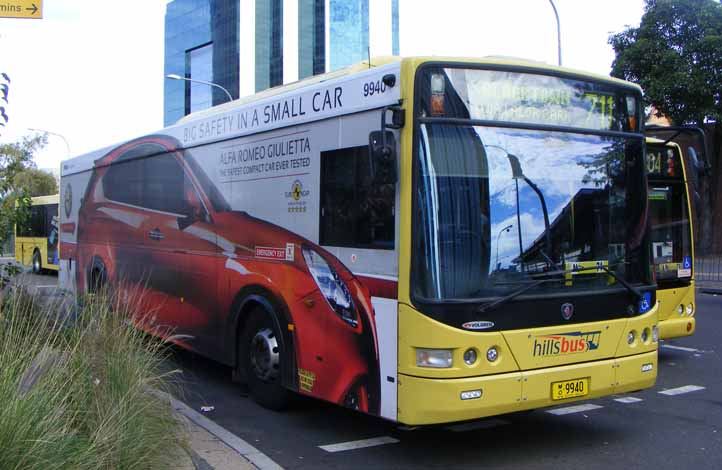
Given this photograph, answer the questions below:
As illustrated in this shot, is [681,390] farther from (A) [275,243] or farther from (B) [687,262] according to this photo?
(A) [275,243]

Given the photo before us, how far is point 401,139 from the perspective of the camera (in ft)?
18.7

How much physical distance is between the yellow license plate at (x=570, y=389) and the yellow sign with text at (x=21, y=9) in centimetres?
517

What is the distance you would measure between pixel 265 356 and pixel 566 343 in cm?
311

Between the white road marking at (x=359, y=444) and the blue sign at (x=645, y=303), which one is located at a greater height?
the blue sign at (x=645, y=303)

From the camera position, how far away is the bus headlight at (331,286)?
250 inches

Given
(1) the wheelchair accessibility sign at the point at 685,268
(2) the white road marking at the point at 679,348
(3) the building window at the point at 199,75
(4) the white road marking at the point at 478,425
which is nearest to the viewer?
(4) the white road marking at the point at 478,425

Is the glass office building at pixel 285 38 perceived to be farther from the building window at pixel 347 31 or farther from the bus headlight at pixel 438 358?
the bus headlight at pixel 438 358

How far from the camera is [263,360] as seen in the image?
25.0 ft

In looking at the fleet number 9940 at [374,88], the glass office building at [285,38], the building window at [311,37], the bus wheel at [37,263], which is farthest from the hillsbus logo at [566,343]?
the building window at [311,37]

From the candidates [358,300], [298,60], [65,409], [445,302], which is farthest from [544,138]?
[298,60]

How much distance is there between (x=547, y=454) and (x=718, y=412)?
254 centimetres

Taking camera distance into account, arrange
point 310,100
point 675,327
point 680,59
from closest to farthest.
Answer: point 310,100 → point 675,327 → point 680,59

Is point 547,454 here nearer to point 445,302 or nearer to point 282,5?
point 445,302

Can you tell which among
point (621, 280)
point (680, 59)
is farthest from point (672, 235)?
point (680, 59)
